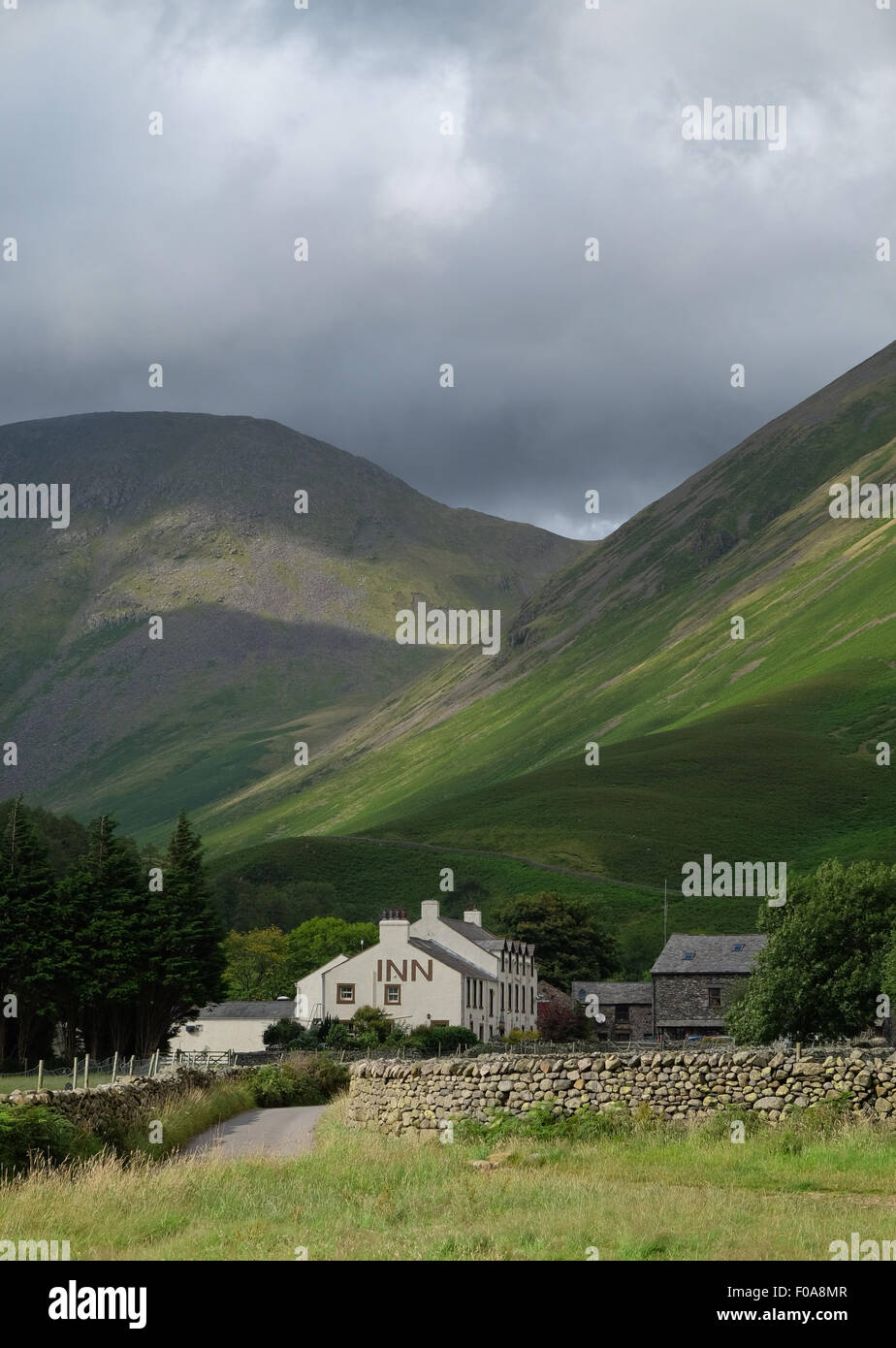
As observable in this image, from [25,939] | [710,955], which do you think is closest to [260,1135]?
[25,939]

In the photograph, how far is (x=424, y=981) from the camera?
102625 millimetres

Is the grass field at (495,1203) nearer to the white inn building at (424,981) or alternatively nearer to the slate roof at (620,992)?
the white inn building at (424,981)

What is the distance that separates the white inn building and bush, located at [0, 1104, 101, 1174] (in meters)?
77.9

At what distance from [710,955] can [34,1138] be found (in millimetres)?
99244

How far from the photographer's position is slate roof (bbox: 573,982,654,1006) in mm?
121562

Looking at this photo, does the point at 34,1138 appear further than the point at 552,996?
No

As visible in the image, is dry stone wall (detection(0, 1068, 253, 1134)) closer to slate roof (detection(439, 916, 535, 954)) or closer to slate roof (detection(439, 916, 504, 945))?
slate roof (detection(439, 916, 535, 954))

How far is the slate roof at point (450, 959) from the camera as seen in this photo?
104 metres

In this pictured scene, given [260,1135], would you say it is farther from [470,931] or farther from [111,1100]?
[470,931]

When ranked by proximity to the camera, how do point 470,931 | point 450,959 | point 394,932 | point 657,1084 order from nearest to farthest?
point 657,1084 < point 394,932 < point 450,959 < point 470,931

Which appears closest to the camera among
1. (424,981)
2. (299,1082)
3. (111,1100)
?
(111,1100)

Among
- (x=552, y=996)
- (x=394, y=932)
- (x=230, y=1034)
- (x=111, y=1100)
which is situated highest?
(x=394, y=932)
